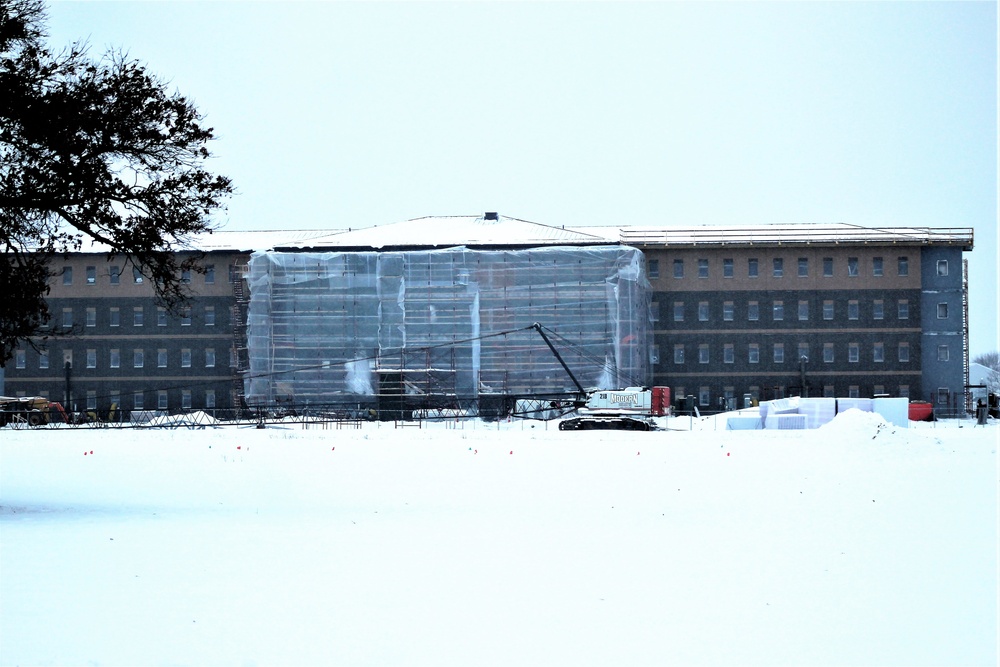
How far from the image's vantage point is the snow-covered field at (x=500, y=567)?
28.5ft

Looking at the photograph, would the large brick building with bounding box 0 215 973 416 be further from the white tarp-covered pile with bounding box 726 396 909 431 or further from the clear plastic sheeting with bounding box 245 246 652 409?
the white tarp-covered pile with bounding box 726 396 909 431

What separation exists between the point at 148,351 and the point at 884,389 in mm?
51128

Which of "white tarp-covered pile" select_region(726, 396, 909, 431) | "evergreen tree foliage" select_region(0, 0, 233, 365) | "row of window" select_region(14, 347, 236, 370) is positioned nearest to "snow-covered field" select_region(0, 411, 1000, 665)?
"evergreen tree foliage" select_region(0, 0, 233, 365)

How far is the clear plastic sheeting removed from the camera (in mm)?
68000

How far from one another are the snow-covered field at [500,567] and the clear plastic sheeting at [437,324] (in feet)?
143

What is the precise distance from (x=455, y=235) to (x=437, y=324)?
332 inches

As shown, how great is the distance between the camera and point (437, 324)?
69750 millimetres

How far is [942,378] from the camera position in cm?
7912

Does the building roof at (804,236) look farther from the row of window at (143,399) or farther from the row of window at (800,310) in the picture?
the row of window at (143,399)

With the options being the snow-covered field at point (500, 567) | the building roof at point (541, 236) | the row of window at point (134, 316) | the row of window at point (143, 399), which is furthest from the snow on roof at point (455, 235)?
the snow-covered field at point (500, 567)

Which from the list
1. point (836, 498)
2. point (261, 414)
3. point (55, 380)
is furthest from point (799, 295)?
point (836, 498)

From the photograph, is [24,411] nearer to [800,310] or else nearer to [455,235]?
[455,235]

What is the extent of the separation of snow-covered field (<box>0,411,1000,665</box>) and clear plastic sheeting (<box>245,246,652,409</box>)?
1722 inches

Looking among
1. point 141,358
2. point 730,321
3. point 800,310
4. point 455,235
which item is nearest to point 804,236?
point 800,310
